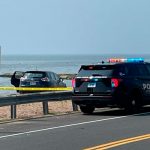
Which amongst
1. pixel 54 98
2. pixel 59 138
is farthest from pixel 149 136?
pixel 54 98

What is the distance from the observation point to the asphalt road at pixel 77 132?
42.8 feet

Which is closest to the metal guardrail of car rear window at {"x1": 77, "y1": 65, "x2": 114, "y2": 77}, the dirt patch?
the dirt patch

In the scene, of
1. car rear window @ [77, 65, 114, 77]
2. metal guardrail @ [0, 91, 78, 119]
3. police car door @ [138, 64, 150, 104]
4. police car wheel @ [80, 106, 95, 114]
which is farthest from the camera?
police car door @ [138, 64, 150, 104]

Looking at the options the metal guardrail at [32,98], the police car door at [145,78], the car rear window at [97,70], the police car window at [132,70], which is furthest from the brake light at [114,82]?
the metal guardrail at [32,98]

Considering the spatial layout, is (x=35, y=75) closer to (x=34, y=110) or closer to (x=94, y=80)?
(x=34, y=110)

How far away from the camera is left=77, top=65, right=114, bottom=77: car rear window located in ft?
68.2

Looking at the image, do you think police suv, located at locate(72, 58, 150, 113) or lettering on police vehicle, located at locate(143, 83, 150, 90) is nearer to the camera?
police suv, located at locate(72, 58, 150, 113)

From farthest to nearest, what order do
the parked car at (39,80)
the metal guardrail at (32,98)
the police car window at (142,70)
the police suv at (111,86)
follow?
1. the parked car at (39,80)
2. the police car window at (142,70)
3. the police suv at (111,86)
4. the metal guardrail at (32,98)

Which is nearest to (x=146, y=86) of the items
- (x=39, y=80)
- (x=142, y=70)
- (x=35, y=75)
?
(x=142, y=70)

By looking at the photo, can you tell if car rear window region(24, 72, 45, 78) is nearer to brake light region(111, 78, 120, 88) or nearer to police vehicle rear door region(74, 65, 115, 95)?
police vehicle rear door region(74, 65, 115, 95)

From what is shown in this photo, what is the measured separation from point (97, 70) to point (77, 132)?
5960 mm

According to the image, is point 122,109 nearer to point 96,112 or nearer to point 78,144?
point 96,112

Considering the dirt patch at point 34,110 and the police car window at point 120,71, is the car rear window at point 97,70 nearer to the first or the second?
the police car window at point 120,71

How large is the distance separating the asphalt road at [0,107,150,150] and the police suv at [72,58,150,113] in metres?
0.50
